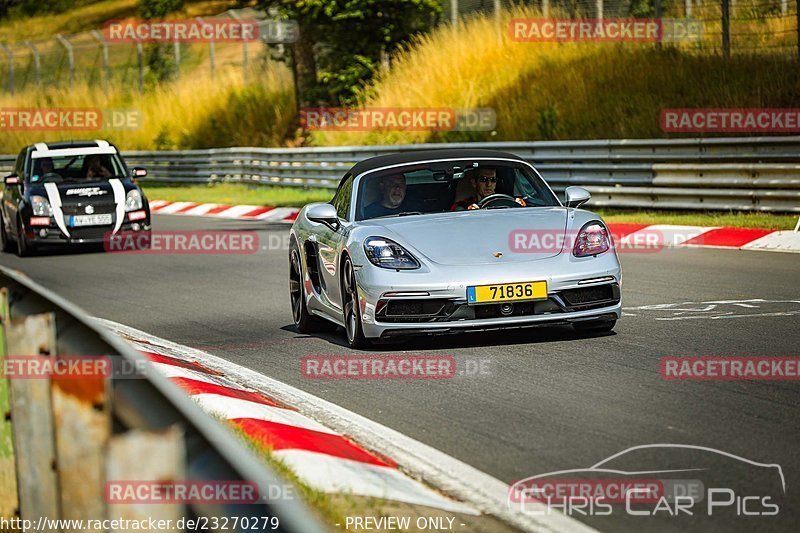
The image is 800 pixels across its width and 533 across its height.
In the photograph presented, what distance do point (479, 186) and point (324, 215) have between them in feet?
3.75

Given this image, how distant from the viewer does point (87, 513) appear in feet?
11.0

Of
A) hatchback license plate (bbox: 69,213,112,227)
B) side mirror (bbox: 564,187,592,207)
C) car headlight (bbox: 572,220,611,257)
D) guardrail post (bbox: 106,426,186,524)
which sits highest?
guardrail post (bbox: 106,426,186,524)

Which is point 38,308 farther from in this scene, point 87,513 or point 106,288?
point 106,288

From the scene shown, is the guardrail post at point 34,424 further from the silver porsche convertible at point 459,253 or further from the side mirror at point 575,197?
the side mirror at point 575,197

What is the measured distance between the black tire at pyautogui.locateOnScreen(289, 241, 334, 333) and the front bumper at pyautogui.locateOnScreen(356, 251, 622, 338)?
1.72 meters

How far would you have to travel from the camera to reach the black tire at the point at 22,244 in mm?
20003

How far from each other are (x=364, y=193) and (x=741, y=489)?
5.27m

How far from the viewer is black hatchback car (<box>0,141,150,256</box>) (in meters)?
19.8

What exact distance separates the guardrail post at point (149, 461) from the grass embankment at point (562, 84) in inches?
712

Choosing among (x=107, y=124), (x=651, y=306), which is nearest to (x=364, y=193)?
(x=651, y=306)

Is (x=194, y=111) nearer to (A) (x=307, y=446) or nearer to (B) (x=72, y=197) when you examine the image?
(B) (x=72, y=197)

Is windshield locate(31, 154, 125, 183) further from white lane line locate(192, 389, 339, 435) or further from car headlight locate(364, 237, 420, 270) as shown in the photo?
white lane line locate(192, 389, 339, 435)

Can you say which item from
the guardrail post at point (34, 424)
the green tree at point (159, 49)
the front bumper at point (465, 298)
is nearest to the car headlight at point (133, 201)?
the front bumper at point (465, 298)

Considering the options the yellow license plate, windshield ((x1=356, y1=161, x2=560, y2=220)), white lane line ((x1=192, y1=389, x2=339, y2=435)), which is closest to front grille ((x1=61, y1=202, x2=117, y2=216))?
windshield ((x1=356, y1=161, x2=560, y2=220))
